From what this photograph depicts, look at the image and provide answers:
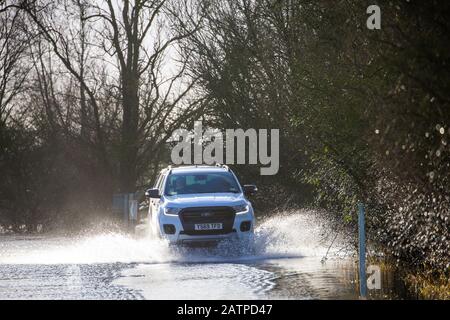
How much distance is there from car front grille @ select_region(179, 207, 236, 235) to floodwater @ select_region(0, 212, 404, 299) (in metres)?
0.36

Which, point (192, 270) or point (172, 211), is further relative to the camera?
point (172, 211)

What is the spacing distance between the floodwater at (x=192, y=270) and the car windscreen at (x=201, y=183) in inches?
48.7

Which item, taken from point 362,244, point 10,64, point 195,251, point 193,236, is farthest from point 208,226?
point 10,64

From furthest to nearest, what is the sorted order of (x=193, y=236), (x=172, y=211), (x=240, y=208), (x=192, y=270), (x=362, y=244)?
(x=240, y=208)
(x=172, y=211)
(x=193, y=236)
(x=192, y=270)
(x=362, y=244)

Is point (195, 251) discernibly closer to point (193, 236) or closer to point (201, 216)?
point (193, 236)

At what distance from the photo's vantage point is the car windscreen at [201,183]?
81.0 feet

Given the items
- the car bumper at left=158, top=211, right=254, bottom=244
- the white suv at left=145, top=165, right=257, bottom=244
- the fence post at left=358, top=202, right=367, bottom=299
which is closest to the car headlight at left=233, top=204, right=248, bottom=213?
the white suv at left=145, top=165, right=257, bottom=244

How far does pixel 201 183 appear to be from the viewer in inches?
984

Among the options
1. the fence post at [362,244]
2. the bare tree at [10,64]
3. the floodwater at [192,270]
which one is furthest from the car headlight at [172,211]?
the bare tree at [10,64]

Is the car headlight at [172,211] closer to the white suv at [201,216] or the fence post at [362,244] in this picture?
the white suv at [201,216]

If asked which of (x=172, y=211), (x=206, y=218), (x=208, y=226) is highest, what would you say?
(x=172, y=211)

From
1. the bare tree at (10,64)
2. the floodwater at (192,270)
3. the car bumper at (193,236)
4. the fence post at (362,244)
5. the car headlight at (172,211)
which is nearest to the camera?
the fence post at (362,244)

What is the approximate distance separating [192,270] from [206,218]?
13.3 feet

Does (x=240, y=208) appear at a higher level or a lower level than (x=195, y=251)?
higher
